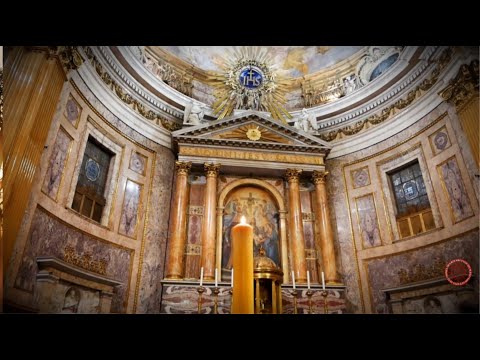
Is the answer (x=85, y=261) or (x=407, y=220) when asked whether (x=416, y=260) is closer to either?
(x=407, y=220)

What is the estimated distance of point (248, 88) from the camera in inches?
522

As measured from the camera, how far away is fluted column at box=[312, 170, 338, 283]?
1012 cm

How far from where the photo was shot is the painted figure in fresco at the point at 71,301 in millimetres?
7317

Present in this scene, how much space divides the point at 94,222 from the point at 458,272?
8.76 metres

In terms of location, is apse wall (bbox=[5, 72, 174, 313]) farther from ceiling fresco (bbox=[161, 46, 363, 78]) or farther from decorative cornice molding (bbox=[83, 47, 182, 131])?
ceiling fresco (bbox=[161, 46, 363, 78])

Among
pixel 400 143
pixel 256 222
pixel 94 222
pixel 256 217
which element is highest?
pixel 400 143

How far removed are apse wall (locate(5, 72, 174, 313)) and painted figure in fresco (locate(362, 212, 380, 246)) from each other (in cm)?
603

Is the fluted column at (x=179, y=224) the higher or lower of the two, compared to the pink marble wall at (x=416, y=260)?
higher

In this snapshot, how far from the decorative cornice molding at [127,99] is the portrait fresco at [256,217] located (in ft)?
10.5

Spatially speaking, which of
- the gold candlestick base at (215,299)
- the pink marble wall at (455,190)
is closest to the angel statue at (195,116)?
the gold candlestick base at (215,299)

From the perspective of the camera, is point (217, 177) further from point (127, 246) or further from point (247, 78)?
point (247, 78)

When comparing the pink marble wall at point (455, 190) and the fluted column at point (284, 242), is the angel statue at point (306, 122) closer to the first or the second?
the fluted column at point (284, 242)

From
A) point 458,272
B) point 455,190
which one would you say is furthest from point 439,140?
point 458,272

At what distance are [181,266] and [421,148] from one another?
7538 millimetres
